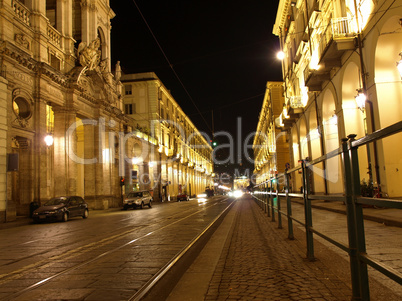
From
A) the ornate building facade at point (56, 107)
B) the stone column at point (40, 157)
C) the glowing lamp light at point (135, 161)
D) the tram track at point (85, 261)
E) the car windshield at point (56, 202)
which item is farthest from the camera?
the glowing lamp light at point (135, 161)

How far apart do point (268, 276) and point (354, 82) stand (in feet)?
47.6

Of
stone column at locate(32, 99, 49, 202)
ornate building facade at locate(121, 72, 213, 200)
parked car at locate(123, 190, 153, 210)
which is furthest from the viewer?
ornate building facade at locate(121, 72, 213, 200)

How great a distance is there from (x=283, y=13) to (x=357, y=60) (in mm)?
21057

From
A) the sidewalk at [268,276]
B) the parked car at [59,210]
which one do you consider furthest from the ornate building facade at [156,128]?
the sidewalk at [268,276]

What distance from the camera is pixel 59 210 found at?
1834 cm

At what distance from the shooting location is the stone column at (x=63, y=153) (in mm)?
24775

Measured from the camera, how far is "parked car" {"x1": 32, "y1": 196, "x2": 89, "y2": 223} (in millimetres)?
18000

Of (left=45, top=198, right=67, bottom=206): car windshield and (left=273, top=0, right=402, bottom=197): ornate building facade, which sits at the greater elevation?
(left=273, top=0, right=402, bottom=197): ornate building facade

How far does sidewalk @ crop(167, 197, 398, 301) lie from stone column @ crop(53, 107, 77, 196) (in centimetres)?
2024

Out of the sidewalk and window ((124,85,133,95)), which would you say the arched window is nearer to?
window ((124,85,133,95))

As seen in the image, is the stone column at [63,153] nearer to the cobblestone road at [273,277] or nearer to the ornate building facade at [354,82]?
the ornate building facade at [354,82]

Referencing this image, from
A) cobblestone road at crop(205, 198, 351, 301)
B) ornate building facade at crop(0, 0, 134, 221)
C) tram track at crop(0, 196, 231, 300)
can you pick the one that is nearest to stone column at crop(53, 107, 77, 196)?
ornate building facade at crop(0, 0, 134, 221)

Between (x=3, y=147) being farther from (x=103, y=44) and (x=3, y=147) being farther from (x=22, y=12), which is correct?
(x=103, y=44)

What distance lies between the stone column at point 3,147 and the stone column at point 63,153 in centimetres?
637
